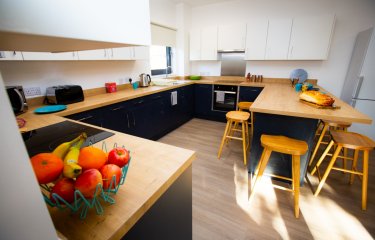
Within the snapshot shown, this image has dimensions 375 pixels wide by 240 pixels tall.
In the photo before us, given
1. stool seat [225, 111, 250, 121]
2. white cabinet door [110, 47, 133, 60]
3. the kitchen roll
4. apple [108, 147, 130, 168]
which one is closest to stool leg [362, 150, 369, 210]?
stool seat [225, 111, 250, 121]

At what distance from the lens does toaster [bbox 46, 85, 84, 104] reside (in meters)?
2.02

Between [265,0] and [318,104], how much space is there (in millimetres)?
3057

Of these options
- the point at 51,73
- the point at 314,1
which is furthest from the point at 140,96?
the point at 314,1

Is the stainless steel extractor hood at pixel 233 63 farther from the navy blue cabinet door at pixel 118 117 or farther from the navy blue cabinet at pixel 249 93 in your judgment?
the navy blue cabinet door at pixel 118 117

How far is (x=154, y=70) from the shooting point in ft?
13.4

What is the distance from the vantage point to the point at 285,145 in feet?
5.28

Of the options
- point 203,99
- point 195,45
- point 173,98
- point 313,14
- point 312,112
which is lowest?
point 203,99

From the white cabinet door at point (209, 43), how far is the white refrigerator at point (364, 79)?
258cm

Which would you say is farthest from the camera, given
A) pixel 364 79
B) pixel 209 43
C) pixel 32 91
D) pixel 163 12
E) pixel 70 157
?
pixel 209 43

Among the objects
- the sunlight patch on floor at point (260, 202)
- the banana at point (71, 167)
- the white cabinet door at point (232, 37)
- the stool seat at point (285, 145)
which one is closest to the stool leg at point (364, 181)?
the stool seat at point (285, 145)

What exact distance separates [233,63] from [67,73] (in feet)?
11.2

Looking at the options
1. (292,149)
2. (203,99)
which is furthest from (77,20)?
(203,99)

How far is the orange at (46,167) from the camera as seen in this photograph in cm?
45

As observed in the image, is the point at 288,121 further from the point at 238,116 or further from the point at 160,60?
the point at 160,60
